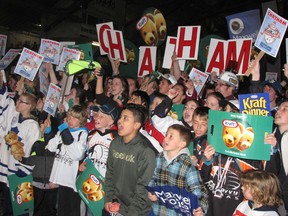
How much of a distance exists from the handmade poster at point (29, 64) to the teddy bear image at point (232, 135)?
2922mm

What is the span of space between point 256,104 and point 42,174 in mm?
2678

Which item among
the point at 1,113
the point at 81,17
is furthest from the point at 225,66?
the point at 81,17

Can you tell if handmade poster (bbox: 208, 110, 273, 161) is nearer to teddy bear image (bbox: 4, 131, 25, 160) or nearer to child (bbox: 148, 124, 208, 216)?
child (bbox: 148, 124, 208, 216)

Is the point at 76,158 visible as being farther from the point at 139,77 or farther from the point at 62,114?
the point at 139,77

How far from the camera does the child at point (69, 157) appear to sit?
3816 millimetres

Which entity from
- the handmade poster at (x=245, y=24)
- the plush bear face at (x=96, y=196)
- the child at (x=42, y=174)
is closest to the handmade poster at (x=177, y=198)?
the plush bear face at (x=96, y=196)

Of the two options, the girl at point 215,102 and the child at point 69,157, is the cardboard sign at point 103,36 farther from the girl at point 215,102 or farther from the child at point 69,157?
the girl at point 215,102

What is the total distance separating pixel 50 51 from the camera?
16.8 feet

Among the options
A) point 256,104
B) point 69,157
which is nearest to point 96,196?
point 69,157

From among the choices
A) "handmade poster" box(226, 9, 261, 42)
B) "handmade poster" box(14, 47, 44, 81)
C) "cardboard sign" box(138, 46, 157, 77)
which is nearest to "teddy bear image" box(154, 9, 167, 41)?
"cardboard sign" box(138, 46, 157, 77)

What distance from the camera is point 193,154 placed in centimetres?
337

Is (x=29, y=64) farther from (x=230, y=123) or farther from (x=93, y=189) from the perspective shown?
(x=230, y=123)

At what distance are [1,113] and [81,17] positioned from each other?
30.4 ft

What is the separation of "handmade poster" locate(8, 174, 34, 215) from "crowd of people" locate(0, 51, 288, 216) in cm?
11
